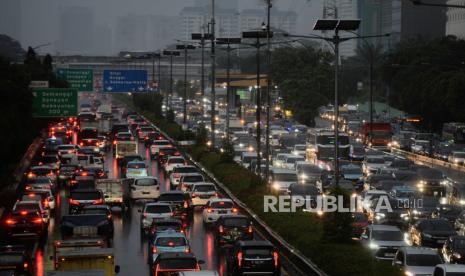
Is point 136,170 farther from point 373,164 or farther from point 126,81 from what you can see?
point 126,81

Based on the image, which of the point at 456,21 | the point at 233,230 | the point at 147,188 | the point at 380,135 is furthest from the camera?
the point at 456,21

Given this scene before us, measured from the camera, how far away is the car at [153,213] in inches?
1430

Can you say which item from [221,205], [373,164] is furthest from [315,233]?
[373,164]

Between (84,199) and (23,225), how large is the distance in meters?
5.08

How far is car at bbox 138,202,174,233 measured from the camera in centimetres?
3631

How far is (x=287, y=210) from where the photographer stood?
37.8 m

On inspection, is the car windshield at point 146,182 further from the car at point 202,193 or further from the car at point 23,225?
the car at point 23,225

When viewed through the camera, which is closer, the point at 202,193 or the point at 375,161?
the point at 202,193

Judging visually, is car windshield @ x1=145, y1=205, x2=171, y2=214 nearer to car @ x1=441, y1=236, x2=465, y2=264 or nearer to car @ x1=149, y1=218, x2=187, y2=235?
car @ x1=149, y1=218, x2=187, y2=235

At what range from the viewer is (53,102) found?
66.2 m

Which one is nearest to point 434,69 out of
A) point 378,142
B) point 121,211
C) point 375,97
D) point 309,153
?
point 378,142

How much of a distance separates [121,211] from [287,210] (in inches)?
343

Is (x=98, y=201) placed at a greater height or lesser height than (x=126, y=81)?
lesser

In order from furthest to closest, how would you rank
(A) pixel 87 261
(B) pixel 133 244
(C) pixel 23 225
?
(C) pixel 23 225 → (B) pixel 133 244 → (A) pixel 87 261
